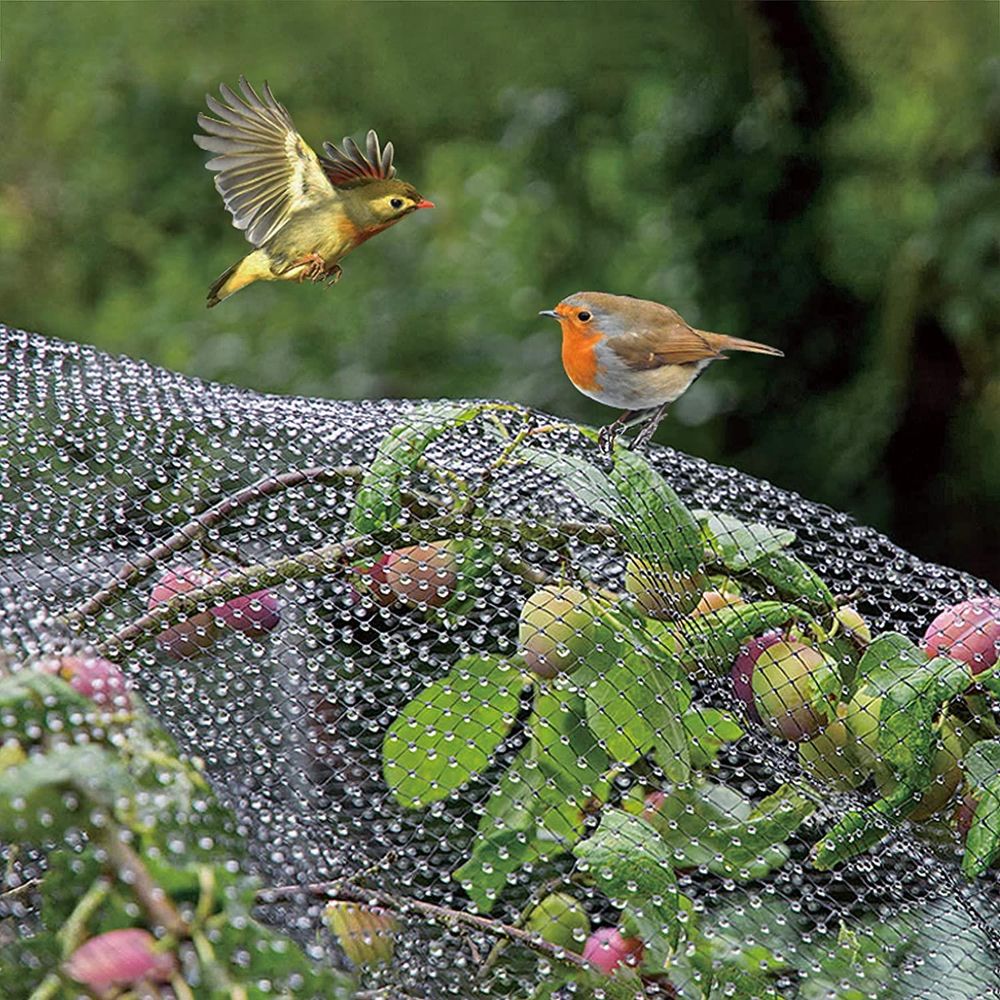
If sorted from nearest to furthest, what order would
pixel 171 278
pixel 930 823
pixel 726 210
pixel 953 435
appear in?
1. pixel 930 823
2. pixel 953 435
3. pixel 726 210
4. pixel 171 278

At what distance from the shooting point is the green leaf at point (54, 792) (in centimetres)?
33

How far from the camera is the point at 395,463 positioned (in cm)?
51

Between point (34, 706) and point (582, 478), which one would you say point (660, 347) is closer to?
point (582, 478)

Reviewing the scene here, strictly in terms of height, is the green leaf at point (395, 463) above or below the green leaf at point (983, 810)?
above

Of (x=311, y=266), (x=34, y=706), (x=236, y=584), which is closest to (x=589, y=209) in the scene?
(x=311, y=266)

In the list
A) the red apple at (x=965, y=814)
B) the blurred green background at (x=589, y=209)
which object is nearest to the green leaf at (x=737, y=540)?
the red apple at (x=965, y=814)

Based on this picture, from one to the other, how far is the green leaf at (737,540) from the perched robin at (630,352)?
0.08m

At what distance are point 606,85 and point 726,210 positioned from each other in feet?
1.68

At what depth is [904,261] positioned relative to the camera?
1.98 m

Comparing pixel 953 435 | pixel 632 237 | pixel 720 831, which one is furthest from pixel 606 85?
pixel 720 831

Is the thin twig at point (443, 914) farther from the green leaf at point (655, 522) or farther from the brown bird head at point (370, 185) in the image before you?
the brown bird head at point (370, 185)

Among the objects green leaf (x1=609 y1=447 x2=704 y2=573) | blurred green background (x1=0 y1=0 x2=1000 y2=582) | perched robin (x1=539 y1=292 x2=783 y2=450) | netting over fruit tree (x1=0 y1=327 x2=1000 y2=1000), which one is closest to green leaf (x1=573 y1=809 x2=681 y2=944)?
netting over fruit tree (x1=0 y1=327 x2=1000 y2=1000)

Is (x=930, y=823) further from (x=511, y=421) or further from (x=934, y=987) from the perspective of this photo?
(x=511, y=421)

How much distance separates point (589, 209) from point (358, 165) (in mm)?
1993
